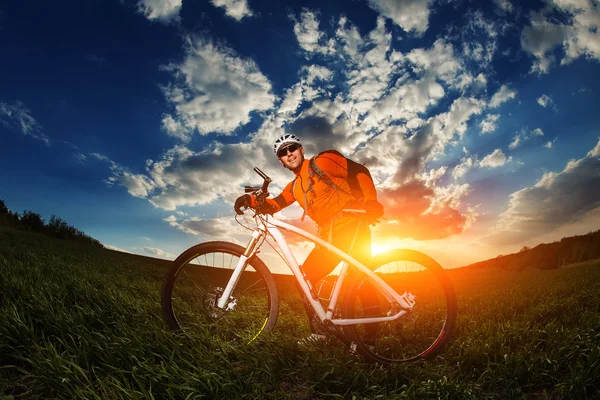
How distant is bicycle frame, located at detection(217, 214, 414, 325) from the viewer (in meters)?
3.90

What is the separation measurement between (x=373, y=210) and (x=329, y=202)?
60cm

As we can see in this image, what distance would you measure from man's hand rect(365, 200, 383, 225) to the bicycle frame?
1.73 ft

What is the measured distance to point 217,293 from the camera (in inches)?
156

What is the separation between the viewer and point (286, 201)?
4.78 meters

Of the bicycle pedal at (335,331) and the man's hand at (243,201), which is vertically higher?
the man's hand at (243,201)

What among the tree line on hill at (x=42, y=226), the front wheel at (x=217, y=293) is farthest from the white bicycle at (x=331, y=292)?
the tree line on hill at (x=42, y=226)

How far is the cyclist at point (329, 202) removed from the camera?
4.13 metres

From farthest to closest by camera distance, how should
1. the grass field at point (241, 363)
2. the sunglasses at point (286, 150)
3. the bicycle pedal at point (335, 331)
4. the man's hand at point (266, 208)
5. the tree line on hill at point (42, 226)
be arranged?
the tree line on hill at point (42, 226) → the sunglasses at point (286, 150) → the man's hand at point (266, 208) → the bicycle pedal at point (335, 331) → the grass field at point (241, 363)

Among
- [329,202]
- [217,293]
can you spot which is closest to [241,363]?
[217,293]

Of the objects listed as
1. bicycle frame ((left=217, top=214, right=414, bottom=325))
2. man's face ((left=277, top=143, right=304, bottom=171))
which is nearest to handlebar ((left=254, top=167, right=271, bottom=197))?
bicycle frame ((left=217, top=214, right=414, bottom=325))

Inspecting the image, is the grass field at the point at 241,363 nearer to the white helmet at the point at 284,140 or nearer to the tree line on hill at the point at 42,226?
the white helmet at the point at 284,140

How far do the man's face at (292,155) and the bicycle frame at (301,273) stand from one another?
910 millimetres

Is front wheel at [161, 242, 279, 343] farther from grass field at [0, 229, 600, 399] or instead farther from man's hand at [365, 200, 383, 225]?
man's hand at [365, 200, 383, 225]

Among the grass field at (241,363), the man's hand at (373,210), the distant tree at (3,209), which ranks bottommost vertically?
the grass field at (241,363)
